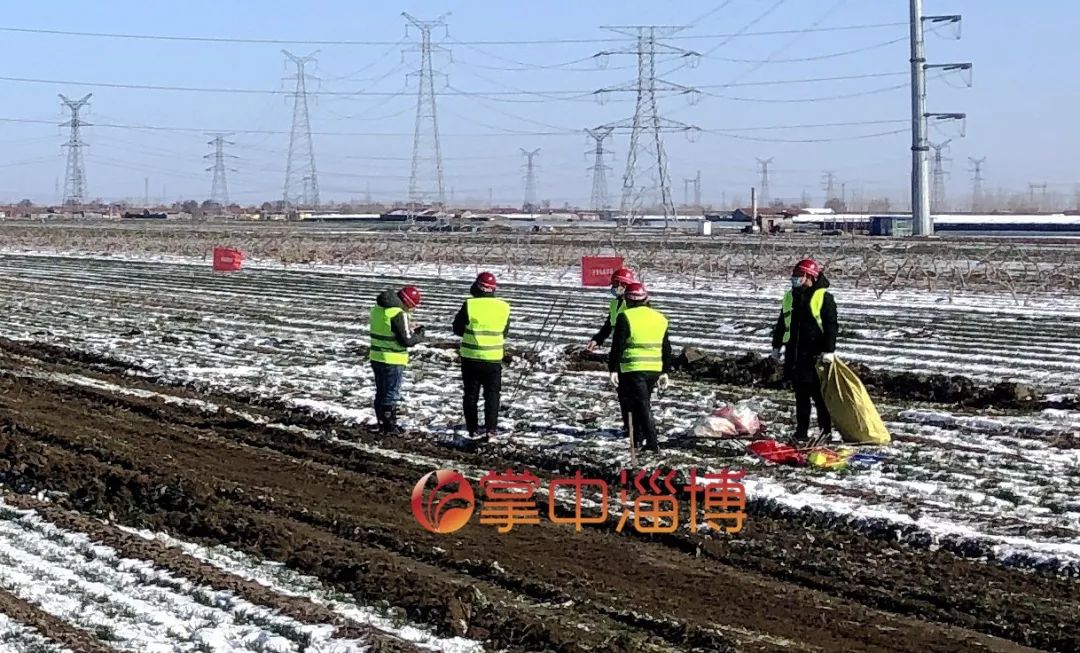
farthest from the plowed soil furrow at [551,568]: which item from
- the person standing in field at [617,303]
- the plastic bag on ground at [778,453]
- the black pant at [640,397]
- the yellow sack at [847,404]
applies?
the yellow sack at [847,404]

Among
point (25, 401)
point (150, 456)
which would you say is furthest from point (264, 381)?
point (150, 456)

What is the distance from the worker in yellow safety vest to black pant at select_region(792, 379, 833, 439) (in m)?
1.35

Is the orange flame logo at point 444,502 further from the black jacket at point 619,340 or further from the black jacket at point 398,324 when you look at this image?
the black jacket at point 398,324

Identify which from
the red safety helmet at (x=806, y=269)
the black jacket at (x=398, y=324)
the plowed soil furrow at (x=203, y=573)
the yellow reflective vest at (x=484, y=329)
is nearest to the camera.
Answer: the plowed soil furrow at (x=203, y=573)

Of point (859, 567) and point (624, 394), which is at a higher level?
point (624, 394)

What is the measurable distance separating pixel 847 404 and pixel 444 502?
4226mm

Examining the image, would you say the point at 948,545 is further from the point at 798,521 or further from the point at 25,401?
the point at 25,401

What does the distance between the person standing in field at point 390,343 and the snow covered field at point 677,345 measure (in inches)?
21.2

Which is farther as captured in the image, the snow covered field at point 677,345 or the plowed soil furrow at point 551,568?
the snow covered field at point 677,345

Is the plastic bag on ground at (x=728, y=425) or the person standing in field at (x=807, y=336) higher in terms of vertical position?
the person standing in field at (x=807, y=336)

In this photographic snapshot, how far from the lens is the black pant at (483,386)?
45.7ft

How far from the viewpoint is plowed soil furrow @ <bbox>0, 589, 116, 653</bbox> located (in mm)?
7660

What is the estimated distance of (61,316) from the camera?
2922cm

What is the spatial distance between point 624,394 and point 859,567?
14.3 feet
